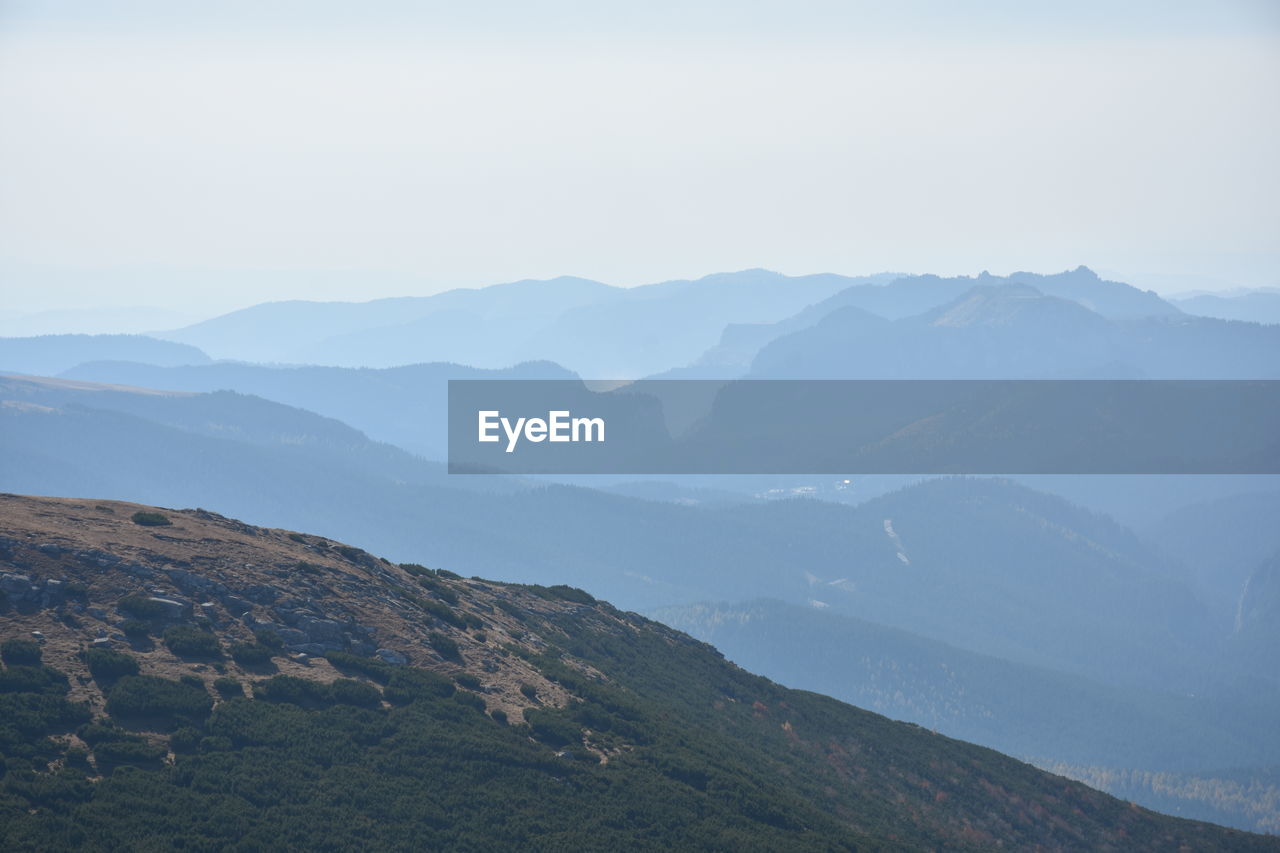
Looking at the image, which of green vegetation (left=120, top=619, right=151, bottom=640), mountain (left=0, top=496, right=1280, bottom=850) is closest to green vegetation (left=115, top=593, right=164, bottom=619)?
mountain (left=0, top=496, right=1280, bottom=850)

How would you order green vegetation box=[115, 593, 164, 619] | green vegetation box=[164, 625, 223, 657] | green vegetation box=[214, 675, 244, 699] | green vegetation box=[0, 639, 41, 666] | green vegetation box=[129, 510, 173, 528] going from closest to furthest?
1. green vegetation box=[0, 639, 41, 666]
2. green vegetation box=[214, 675, 244, 699]
3. green vegetation box=[164, 625, 223, 657]
4. green vegetation box=[115, 593, 164, 619]
5. green vegetation box=[129, 510, 173, 528]

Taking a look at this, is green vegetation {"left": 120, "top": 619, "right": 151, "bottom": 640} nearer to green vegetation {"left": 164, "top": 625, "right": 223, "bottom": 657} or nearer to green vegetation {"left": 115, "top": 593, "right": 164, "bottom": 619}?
green vegetation {"left": 115, "top": 593, "right": 164, "bottom": 619}

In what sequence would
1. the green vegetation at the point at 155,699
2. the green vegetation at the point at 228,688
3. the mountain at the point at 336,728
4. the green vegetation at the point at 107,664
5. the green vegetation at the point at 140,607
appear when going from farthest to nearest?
the green vegetation at the point at 140,607, the green vegetation at the point at 228,688, the green vegetation at the point at 107,664, the green vegetation at the point at 155,699, the mountain at the point at 336,728

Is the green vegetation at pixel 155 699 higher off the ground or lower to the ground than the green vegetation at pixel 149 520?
lower

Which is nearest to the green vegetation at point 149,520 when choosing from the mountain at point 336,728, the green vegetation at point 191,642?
the mountain at point 336,728

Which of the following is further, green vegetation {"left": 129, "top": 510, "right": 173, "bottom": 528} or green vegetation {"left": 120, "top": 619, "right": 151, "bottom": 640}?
green vegetation {"left": 129, "top": 510, "right": 173, "bottom": 528}

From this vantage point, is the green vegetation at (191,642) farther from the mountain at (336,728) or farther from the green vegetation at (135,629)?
the green vegetation at (135,629)

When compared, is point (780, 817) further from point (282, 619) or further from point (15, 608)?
point (15, 608)

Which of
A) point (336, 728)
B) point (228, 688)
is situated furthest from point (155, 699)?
point (336, 728)

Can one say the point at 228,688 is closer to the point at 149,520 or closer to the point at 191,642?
the point at 191,642
